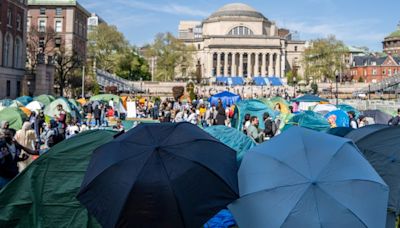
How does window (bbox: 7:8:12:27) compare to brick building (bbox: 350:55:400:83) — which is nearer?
window (bbox: 7:8:12:27)

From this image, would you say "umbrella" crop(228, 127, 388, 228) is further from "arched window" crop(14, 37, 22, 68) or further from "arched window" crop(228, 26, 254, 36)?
"arched window" crop(228, 26, 254, 36)

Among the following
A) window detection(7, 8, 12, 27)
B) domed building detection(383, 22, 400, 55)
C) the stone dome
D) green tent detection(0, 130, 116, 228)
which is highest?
the stone dome

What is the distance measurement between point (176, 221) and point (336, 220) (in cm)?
199

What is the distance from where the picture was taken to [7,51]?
154ft

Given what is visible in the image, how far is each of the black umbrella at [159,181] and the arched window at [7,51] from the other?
44.2 m

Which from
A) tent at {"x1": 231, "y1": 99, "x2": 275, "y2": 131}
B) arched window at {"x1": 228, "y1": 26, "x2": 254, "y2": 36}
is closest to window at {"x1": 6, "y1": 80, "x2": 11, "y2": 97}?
tent at {"x1": 231, "y1": 99, "x2": 275, "y2": 131}

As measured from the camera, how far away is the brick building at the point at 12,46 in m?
45.5

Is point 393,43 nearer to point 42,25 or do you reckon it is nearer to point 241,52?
point 241,52

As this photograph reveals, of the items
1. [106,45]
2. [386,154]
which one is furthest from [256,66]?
[386,154]

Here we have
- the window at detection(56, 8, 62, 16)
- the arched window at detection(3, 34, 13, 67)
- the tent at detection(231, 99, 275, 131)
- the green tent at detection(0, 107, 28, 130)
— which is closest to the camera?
the green tent at detection(0, 107, 28, 130)

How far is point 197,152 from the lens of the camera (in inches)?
249

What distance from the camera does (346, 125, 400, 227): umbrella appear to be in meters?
7.39

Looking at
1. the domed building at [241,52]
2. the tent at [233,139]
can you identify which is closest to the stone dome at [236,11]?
the domed building at [241,52]

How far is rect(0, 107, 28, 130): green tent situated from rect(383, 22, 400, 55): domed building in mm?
124433
